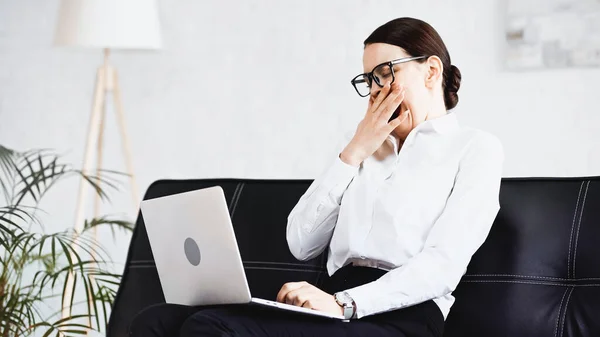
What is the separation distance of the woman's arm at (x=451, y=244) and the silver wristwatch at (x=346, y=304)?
10 mm

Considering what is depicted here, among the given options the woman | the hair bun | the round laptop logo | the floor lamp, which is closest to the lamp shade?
the floor lamp

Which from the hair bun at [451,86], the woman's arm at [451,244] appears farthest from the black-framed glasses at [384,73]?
the woman's arm at [451,244]

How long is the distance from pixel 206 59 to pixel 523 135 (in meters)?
1.42

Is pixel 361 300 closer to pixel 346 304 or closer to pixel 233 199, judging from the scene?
pixel 346 304

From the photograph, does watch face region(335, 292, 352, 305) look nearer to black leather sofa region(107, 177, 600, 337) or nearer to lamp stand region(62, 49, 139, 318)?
black leather sofa region(107, 177, 600, 337)

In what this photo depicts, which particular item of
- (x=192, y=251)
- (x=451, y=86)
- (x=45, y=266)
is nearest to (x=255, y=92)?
(x=45, y=266)

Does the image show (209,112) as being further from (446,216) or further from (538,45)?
(446,216)

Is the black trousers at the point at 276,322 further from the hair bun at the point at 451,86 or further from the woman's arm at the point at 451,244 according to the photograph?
the hair bun at the point at 451,86

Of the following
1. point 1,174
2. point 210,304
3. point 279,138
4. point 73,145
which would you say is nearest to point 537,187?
point 210,304

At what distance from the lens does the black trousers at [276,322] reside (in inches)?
63.2

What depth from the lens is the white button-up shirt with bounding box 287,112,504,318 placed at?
5.96ft

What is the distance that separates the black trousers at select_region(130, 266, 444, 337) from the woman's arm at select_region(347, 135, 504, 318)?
4 cm

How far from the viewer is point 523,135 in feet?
10.0

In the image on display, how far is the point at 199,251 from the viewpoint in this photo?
1.79 metres
